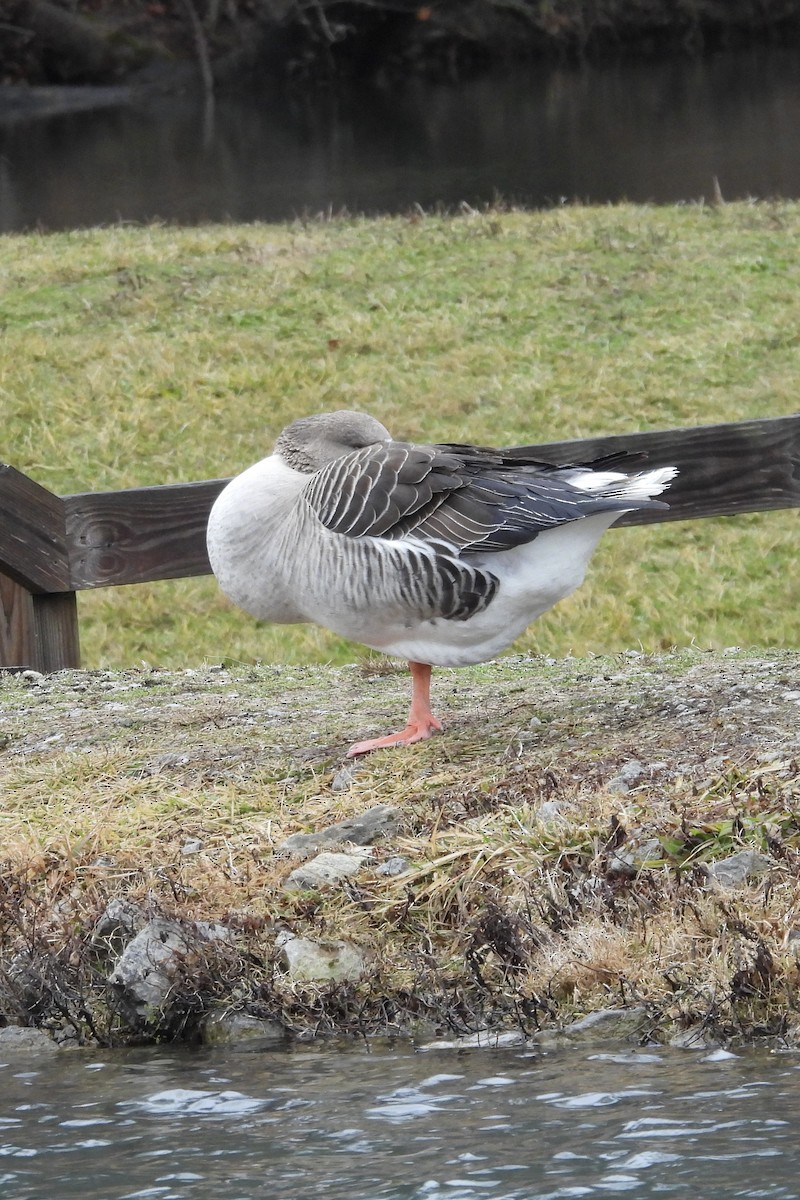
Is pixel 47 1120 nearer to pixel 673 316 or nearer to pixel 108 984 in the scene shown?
pixel 108 984

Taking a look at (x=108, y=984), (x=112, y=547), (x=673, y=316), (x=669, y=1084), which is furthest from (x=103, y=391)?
(x=669, y=1084)

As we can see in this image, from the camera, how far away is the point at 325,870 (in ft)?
14.1

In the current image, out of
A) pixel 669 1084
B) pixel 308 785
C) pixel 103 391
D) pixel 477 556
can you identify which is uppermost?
pixel 103 391

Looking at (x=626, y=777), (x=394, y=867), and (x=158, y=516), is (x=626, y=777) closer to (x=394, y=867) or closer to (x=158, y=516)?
(x=394, y=867)

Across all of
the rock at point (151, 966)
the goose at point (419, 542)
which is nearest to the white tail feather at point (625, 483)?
the goose at point (419, 542)

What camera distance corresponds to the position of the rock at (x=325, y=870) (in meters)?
4.27

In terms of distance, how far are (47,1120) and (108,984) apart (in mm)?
606

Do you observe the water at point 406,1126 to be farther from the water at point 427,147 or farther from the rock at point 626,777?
the water at point 427,147

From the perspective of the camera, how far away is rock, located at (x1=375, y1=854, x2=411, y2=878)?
14.0ft

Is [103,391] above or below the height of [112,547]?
above

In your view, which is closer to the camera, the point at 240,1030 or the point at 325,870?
the point at 240,1030

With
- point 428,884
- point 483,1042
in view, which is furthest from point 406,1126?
point 428,884

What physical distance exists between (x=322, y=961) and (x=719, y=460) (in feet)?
12.4

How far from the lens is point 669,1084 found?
3.37 meters
